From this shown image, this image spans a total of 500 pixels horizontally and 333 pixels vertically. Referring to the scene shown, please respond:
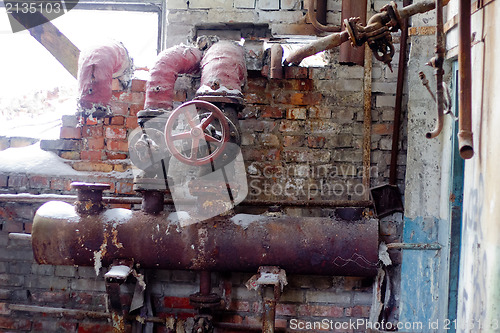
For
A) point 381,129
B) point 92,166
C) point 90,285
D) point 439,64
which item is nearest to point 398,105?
point 381,129

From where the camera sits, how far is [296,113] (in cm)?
235

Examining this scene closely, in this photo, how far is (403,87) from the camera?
91.0 inches

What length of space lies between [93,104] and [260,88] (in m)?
0.87

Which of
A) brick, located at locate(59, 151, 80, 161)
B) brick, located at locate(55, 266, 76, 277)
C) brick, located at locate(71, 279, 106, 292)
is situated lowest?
brick, located at locate(71, 279, 106, 292)

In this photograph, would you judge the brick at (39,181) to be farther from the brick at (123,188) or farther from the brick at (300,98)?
the brick at (300,98)

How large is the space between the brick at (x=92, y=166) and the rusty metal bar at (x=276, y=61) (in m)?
1.02

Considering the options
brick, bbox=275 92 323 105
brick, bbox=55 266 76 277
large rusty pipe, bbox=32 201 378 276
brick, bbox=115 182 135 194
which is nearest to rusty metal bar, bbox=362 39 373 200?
brick, bbox=275 92 323 105

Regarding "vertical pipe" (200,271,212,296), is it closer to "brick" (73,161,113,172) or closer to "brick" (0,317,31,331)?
"brick" (73,161,113,172)

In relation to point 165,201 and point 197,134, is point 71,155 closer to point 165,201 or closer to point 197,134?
point 165,201

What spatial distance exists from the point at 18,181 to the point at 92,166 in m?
0.41

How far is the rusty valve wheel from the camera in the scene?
5.49 feet

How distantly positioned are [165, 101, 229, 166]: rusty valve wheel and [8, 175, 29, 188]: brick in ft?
3.77

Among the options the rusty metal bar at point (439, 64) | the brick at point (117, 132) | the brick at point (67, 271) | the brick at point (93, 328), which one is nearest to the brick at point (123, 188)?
the brick at point (117, 132)

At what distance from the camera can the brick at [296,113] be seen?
2346 mm
